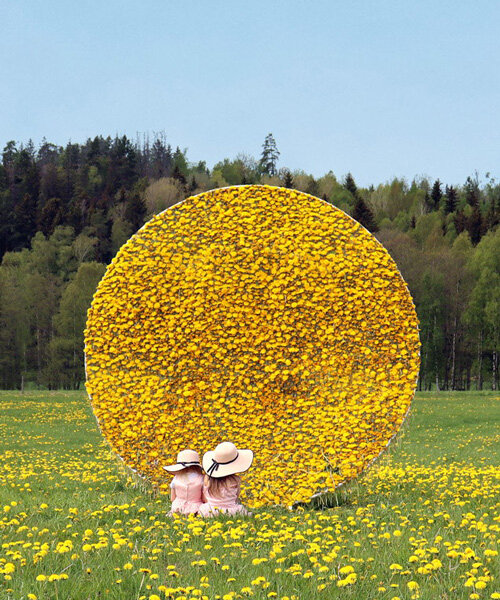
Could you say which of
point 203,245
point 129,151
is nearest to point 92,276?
point 203,245

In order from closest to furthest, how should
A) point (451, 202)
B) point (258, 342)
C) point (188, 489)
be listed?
point (188, 489), point (258, 342), point (451, 202)

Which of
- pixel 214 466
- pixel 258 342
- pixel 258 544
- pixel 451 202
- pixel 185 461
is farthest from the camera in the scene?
pixel 451 202

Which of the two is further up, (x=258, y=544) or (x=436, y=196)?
(x=436, y=196)

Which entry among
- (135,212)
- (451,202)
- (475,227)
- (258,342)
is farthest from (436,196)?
(258,342)

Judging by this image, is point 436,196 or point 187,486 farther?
point 436,196

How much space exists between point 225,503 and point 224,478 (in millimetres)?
277

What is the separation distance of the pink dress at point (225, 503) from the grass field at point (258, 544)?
34cm

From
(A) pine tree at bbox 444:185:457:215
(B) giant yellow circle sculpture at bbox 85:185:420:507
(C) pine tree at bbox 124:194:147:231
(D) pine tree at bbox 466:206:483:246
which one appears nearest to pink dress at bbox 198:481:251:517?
(B) giant yellow circle sculpture at bbox 85:185:420:507

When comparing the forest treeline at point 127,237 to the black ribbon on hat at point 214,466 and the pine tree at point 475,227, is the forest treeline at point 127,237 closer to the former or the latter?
the pine tree at point 475,227

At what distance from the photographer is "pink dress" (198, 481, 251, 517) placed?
7.32 meters

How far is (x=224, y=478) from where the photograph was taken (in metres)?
7.43

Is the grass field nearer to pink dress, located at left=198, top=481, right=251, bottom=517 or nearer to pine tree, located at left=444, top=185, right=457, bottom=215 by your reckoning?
pink dress, located at left=198, top=481, right=251, bottom=517

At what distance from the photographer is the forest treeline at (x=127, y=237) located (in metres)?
50.7

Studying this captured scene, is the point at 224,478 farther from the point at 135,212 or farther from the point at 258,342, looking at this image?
the point at 135,212
